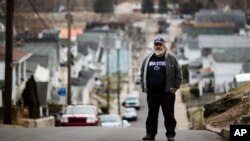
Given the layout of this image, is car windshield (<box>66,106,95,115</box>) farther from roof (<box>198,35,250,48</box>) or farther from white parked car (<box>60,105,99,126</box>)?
roof (<box>198,35,250,48</box>)

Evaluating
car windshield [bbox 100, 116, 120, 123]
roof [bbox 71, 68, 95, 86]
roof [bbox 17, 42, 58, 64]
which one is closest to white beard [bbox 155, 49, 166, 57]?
car windshield [bbox 100, 116, 120, 123]

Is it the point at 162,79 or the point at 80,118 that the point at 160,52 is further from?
the point at 80,118

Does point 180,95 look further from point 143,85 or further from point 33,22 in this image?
point 143,85

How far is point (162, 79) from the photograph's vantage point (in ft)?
45.9

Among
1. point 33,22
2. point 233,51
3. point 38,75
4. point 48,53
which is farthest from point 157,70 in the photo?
point 33,22

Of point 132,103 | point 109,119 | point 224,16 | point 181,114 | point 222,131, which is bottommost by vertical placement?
point 181,114

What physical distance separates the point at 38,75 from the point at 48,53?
6.87 m

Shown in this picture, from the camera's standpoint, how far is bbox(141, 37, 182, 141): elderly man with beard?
45.7 feet

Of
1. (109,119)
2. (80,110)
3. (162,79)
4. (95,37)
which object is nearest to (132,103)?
(95,37)

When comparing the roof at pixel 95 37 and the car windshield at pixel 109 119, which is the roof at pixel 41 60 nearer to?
the car windshield at pixel 109 119

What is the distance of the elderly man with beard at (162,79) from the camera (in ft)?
45.7

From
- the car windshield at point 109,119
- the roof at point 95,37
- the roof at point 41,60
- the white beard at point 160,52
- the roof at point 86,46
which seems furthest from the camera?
the roof at point 95,37

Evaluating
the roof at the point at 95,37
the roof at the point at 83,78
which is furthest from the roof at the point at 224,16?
the roof at the point at 83,78

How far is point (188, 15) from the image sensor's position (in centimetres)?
18275
